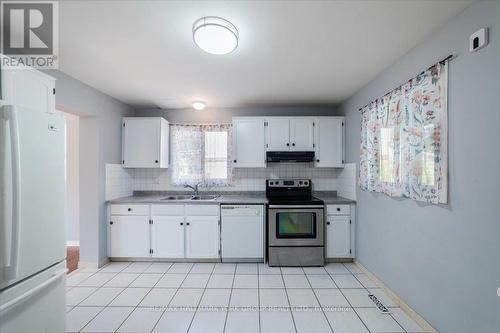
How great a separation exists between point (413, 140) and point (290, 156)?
167 centimetres

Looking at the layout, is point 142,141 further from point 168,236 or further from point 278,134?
point 278,134

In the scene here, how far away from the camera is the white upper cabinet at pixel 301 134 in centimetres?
343

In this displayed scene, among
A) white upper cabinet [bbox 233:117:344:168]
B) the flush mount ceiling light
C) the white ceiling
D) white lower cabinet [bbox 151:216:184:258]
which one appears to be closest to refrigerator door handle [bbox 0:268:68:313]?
white lower cabinet [bbox 151:216:184:258]

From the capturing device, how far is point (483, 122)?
1.35m

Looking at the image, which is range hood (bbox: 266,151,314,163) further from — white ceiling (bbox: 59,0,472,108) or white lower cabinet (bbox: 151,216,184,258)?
white lower cabinet (bbox: 151,216,184,258)

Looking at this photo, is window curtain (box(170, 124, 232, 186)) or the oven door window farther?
window curtain (box(170, 124, 232, 186))

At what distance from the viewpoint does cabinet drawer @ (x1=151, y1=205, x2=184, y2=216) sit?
3098mm

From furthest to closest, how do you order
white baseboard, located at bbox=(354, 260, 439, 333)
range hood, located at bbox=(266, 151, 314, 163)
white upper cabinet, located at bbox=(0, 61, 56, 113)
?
range hood, located at bbox=(266, 151, 314, 163) < white baseboard, located at bbox=(354, 260, 439, 333) < white upper cabinet, located at bbox=(0, 61, 56, 113)

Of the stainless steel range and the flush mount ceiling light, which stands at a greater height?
the flush mount ceiling light

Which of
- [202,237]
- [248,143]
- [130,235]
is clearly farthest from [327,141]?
[130,235]

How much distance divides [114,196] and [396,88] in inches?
148

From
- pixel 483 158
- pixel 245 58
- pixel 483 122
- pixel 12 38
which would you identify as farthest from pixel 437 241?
pixel 12 38

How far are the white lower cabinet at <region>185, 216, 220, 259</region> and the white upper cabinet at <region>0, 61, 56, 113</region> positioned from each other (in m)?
1.98

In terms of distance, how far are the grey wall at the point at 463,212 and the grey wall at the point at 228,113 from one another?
1.67 meters
